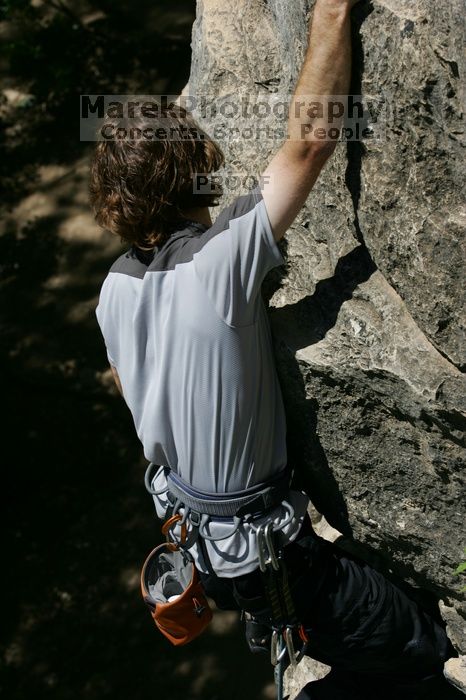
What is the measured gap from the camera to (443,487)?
2660 millimetres

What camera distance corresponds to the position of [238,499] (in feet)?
8.75

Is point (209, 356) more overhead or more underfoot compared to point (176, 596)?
more overhead

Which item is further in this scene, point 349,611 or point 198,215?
point 349,611

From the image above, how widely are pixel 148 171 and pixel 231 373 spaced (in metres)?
0.59

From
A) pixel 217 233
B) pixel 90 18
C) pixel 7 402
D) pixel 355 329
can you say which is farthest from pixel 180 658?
pixel 90 18

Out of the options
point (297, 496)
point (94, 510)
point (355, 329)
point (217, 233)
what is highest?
point (217, 233)

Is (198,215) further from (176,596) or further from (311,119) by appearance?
(176,596)

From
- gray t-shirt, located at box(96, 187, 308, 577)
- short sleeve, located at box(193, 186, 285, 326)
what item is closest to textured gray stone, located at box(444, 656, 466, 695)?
gray t-shirt, located at box(96, 187, 308, 577)

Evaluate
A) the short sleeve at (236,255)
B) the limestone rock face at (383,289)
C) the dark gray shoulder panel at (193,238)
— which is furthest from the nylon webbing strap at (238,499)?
the dark gray shoulder panel at (193,238)

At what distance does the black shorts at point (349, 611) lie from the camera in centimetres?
283

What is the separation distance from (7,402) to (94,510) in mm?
1009

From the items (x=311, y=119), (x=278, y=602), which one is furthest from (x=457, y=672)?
(x=311, y=119)

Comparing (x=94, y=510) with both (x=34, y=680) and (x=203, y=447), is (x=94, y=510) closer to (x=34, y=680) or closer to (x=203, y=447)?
(x=34, y=680)

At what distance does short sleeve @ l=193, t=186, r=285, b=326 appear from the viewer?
2.25 meters
